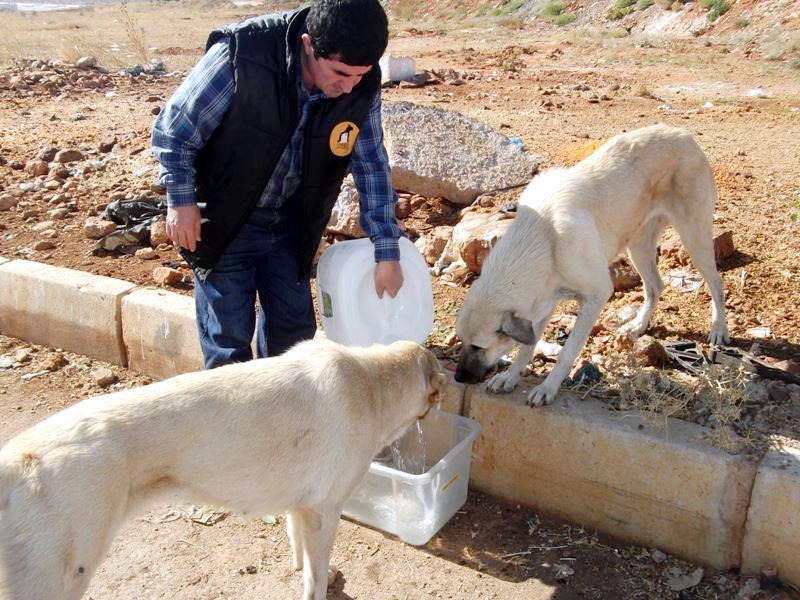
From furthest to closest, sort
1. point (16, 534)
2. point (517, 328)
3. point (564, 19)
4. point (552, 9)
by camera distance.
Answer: point (552, 9)
point (564, 19)
point (517, 328)
point (16, 534)

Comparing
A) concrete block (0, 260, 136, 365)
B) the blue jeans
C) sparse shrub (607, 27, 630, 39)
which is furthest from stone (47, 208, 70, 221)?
sparse shrub (607, 27, 630, 39)

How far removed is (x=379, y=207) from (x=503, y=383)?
3.93ft

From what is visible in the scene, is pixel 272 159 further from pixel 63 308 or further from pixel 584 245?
pixel 63 308

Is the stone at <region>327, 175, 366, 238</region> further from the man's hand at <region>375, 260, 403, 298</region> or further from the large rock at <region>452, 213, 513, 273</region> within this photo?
the man's hand at <region>375, 260, 403, 298</region>

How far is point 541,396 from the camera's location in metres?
4.20

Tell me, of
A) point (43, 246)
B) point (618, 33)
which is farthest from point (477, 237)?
point (618, 33)

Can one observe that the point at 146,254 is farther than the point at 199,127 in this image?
Yes

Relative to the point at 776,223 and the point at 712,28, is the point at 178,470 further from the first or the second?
the point at 712,28

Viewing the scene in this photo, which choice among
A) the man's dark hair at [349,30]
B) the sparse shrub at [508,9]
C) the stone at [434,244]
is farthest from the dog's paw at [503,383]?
the sparse shrub at [508,9]

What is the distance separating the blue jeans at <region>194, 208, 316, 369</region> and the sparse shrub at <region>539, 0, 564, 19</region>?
86.1 ft

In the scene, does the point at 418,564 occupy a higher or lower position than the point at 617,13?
lower

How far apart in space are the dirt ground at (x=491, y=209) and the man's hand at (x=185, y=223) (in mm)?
1574

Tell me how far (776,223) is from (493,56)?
13088 mm


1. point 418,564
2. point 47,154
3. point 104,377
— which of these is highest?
point 47,154
